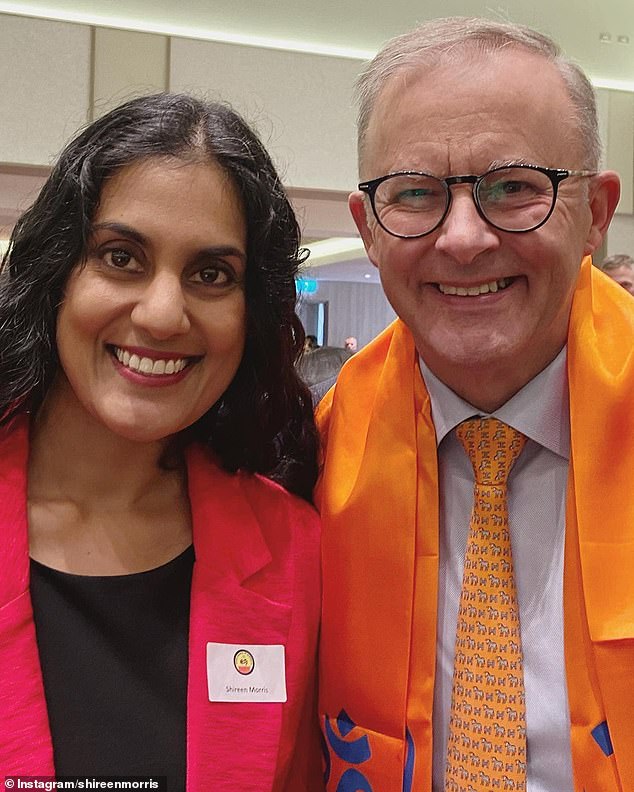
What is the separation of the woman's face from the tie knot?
431 mm

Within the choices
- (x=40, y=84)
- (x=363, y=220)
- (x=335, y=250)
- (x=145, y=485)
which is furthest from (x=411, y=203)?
(x=335, y=250)

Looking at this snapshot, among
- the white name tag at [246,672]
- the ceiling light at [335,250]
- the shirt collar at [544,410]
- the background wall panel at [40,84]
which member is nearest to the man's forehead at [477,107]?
the shirt collar at [544,410]

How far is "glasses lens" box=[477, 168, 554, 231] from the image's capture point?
1426mm

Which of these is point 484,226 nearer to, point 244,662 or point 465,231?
point 465,231

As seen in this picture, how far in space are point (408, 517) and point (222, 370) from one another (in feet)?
1.29

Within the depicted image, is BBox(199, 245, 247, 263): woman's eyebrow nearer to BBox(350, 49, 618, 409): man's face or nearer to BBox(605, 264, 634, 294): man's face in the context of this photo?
BBox(350, 49, 618, 409): man's face

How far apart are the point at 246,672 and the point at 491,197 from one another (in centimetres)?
82

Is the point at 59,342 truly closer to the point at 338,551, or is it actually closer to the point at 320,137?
the point at 338,551

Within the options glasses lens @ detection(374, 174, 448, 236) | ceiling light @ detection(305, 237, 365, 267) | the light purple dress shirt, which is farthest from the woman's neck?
ceiling light @ detection(305, 237, 365, 267)

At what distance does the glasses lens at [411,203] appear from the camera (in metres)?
1.45

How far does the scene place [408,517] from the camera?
5.12 feet

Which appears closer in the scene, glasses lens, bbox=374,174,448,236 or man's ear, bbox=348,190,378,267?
glasses lens, bbox=374,174,448,236

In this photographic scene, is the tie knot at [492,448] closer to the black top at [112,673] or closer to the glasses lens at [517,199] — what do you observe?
the glasses lens at [517,199]

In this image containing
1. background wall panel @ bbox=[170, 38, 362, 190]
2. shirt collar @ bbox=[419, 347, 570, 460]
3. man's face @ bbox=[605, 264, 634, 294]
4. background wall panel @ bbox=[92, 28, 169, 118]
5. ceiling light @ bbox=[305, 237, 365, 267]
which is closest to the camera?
shirt collar @ bbox=[419, 347, 570, 460]
